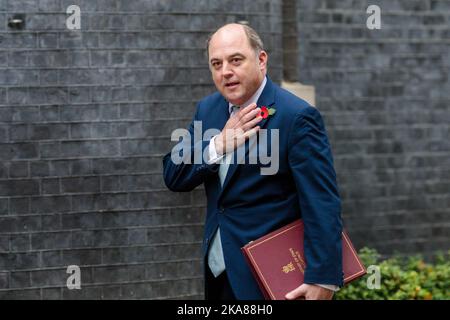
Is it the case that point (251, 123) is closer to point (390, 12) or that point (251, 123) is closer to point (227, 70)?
point (227, 70)

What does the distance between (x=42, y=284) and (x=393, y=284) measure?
2.93 metres

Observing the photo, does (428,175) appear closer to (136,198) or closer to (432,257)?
(432,257)

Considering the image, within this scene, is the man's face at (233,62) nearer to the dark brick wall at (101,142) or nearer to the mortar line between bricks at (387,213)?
the dark brick wall at (101,142)

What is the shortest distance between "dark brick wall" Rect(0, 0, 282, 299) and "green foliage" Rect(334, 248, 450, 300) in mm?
1389

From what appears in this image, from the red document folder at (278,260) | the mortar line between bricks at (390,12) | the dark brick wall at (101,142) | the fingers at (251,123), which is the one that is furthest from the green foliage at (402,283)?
the fingers at (251,123)

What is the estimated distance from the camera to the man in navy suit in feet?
13.1

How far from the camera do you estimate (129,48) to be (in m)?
7.18

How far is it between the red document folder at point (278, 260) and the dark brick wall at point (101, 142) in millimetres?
3302

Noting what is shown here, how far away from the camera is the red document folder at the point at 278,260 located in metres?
3.99

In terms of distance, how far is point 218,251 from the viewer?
4.24 m

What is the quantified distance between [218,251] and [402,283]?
4013 millimetres

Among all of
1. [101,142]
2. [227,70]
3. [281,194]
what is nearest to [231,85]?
[227,70]

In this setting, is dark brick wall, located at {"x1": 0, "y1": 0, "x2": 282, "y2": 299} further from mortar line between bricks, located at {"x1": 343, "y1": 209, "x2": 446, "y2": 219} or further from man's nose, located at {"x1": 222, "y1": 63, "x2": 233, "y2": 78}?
man's nose, located at {"x1": 222, "y1": 63, "x2": 233, "y2": 78}
